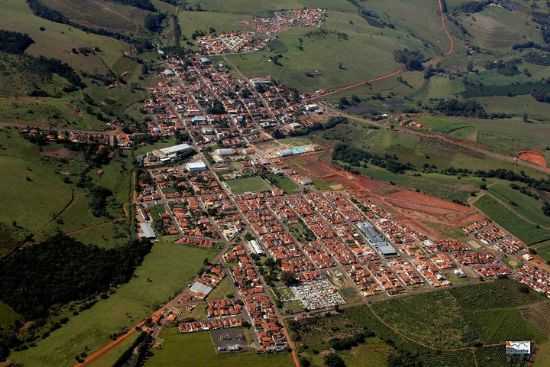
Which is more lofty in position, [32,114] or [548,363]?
[32,114]

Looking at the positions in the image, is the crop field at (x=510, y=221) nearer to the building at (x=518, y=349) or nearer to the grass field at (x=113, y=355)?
the building at (x=518, y=349)

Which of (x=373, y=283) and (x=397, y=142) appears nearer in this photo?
(x=373, y=283)

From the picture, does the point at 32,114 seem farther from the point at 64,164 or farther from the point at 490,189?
the point at 490,189

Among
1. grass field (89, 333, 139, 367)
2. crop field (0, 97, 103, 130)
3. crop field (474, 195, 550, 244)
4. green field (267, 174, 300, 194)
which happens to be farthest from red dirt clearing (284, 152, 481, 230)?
grass field (89, 333, 139, 367)

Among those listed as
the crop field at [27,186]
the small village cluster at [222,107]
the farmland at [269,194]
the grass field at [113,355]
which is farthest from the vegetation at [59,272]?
the small village cluster at [222,107]

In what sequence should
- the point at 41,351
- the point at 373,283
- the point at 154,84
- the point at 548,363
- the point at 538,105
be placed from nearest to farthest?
the point at 41,351
the point at 548,363
the point at 373,283
the point at 154,84
the point at 538,105

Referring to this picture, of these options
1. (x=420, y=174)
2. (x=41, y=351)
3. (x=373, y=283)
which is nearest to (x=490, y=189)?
(x=420, y=174)

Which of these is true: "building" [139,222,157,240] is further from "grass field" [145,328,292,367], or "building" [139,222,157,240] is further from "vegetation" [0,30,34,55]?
"vegetation" [0,30,34,55]

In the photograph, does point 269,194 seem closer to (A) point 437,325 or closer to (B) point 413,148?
(B) point 413,148
